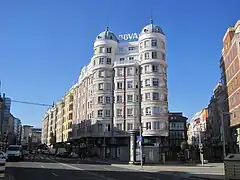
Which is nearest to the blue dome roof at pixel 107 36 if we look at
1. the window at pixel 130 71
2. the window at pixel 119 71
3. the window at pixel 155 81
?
the window at pixel 119 71

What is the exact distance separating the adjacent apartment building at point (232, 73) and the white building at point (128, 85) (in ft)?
41.1

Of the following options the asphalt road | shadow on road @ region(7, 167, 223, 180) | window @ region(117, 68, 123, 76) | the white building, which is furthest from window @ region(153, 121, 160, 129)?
shadow on road @ region(7, 167, 223, 180)

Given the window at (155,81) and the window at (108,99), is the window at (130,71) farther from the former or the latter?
the window at (108,99)

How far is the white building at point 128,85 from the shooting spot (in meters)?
67.0

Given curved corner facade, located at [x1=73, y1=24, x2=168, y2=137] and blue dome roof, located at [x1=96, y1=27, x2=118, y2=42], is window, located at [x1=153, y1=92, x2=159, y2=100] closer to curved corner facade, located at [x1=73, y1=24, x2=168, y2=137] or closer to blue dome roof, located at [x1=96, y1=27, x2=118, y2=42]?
curved corner facade, located at [x1=73, y1=24, x2=168, y2=137]

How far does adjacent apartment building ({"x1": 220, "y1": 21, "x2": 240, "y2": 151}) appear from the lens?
181 ft

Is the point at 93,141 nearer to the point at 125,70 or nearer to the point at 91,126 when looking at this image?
the point at 91,126

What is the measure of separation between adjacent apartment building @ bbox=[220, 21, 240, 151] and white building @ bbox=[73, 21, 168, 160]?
12.5 meters

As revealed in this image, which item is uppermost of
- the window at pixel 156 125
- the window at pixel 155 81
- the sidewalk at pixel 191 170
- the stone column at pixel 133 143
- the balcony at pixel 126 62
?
the balcony at pixel 126 62

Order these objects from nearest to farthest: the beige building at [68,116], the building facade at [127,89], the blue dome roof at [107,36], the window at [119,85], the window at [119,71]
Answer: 1. the building facade at [127,89]
2. the window at [119,85]
3. the window at [119,71]
4. the blue dome roof at [107,36]
5. the beige building at [68,116]

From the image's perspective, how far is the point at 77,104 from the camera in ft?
309

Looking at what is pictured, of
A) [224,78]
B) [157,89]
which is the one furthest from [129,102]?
[224,78]

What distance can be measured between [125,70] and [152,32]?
396 inches

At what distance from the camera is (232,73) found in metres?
59.5
